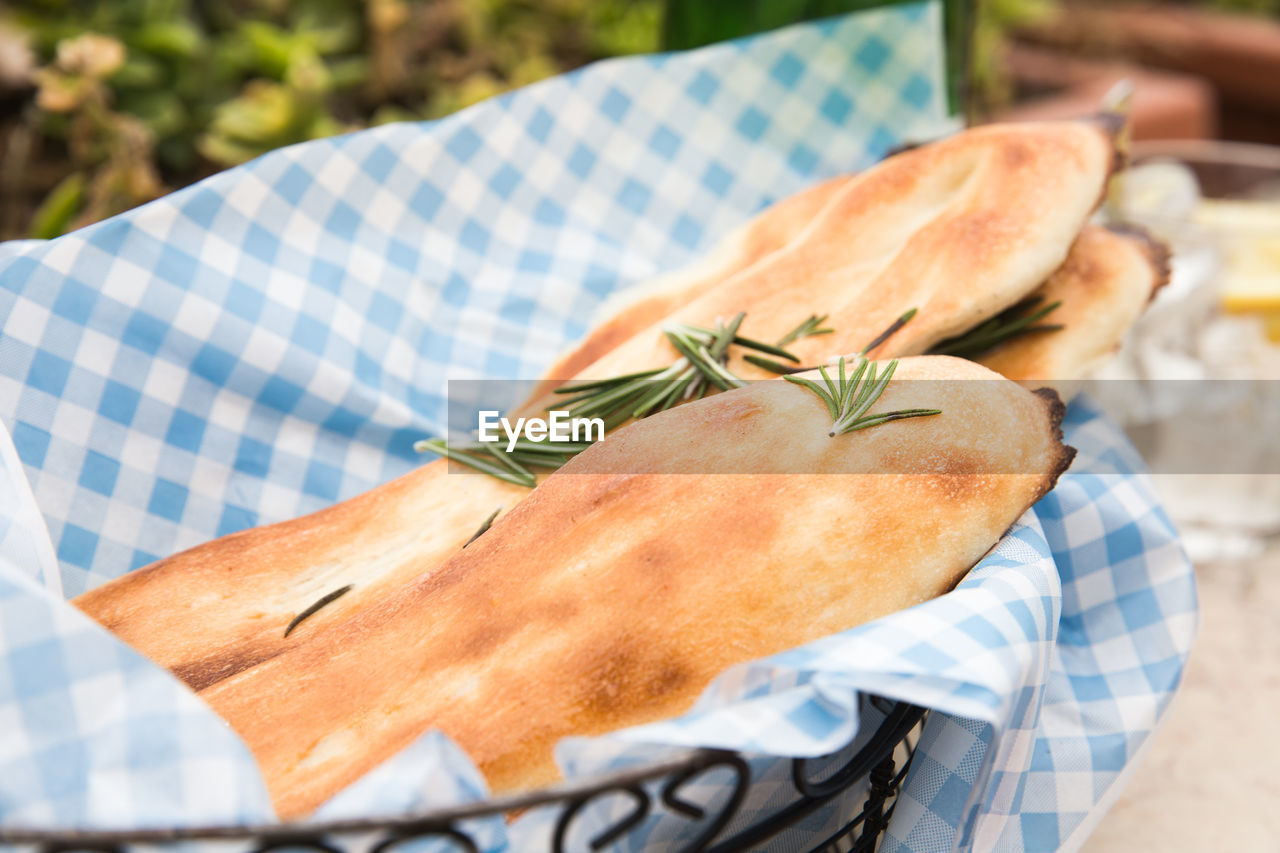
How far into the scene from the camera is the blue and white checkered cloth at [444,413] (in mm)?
324

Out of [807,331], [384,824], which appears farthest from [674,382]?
[384,824]

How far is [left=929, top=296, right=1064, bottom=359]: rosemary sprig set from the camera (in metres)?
0.54

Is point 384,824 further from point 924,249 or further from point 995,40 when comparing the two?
point 995,40

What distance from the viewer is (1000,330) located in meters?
0.54

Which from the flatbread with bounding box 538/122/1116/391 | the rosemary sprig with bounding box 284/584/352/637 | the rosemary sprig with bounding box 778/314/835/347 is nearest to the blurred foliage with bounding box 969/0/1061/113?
the flatbread with bounding box 538/122/1116/391

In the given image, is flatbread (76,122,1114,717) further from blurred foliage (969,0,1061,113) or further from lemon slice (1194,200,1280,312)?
blurred foliage (969,0,1061,113)

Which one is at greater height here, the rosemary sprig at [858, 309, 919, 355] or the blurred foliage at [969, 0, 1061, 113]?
the rosemary sprig at [858, 309, 919, 355]

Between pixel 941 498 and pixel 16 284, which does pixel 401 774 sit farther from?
pixel 16 284

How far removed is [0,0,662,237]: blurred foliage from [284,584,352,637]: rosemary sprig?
0.78 m

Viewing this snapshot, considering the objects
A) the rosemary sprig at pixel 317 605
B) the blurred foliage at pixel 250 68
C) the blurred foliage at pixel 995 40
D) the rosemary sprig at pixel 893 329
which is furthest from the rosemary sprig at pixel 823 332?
the blurred foliage at pixel 995 40

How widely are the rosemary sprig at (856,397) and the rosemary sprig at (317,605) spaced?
25cm

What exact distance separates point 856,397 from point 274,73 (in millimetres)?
1329

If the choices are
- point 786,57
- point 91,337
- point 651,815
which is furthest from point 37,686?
point 786,57

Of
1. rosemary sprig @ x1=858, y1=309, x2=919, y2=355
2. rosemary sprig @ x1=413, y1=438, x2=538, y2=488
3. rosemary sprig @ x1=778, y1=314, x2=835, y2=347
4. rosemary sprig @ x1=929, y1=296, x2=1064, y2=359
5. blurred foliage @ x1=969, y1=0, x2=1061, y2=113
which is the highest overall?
rosemary sprig @ x1=858, y1=309, x2=919, y2=355
